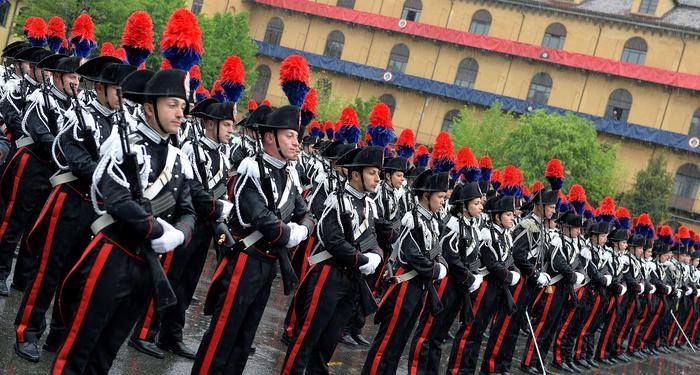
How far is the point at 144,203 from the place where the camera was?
4.70 meters

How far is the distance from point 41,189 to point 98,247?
10.7 ft

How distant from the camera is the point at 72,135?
19.4 ft

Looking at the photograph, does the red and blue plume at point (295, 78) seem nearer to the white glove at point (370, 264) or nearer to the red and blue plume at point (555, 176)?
the white glove at point (370, 264)

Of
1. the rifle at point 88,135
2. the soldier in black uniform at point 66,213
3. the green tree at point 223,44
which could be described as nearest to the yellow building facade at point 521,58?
the green tree at point 223,44

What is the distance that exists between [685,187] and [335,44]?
2285 cm

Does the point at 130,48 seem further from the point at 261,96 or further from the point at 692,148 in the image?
the point at 261,96

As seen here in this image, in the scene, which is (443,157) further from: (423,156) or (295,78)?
(295,78)

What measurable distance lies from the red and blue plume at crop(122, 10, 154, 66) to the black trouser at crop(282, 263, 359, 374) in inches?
84.9

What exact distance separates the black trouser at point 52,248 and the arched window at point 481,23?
45338 millimetres

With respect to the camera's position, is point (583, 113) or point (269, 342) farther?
point (583, 113)

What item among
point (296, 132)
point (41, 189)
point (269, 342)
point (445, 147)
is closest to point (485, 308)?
point (445, 147)

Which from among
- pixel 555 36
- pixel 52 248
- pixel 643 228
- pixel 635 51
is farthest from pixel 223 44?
pixel 52 248

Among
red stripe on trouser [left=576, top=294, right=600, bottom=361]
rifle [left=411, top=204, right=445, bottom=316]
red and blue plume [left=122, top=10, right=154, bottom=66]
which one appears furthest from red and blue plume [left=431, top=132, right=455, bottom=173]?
red stripe on trouser [left=576, top=294, right=600, bottom=361]

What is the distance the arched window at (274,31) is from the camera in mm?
53219
